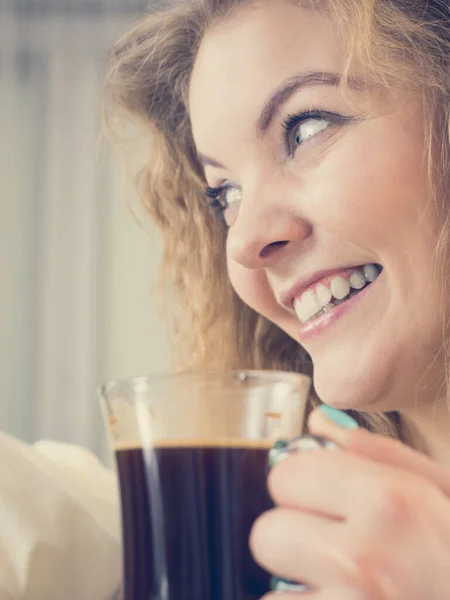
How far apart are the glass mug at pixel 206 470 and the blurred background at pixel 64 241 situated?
103 inches

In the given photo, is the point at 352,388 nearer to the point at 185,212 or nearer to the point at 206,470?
the point at 206,470

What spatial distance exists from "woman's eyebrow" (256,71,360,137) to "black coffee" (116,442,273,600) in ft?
2.02

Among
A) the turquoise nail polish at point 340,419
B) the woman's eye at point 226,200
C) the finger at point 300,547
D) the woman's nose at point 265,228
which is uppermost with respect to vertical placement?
the woman's eye at point 226,200

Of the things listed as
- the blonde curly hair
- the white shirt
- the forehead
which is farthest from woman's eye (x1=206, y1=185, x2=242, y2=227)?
the white shirt

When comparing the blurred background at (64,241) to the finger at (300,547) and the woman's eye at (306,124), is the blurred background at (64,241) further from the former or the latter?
the finger at (300,547)

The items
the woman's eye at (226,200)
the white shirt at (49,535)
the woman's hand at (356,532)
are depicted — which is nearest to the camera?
the woman's hand at (356,532)

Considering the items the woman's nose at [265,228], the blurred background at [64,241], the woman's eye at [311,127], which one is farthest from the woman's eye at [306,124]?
the blurred background at [64,241]

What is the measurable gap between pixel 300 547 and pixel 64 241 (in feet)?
9.39

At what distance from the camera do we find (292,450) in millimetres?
546

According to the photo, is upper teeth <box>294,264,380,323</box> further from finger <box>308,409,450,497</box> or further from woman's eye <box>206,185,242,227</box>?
finger <box>308,409,450,497</box>

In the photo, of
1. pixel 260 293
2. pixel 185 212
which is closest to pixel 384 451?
pixel 260 293

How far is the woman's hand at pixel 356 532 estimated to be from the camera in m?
0.51

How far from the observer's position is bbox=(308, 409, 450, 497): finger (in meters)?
0.56

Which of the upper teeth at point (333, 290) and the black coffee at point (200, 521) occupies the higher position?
the upper teeth at point (333, 290)
